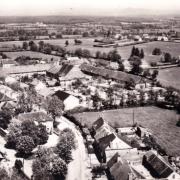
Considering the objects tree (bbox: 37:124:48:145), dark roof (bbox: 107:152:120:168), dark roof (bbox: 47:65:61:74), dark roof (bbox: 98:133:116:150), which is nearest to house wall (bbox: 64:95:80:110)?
tree (bbox: 37:124:48:145)

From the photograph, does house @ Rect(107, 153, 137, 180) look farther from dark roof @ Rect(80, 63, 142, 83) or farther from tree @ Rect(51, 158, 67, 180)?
dark roof @ Rect(80, 63, 142, 83)

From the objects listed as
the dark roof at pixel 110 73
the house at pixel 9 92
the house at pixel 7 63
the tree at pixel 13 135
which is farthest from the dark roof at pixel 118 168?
the house at pixel 7 63

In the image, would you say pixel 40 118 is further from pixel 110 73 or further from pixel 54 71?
pixel 54 71

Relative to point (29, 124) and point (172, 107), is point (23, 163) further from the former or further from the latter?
point (172, 107)

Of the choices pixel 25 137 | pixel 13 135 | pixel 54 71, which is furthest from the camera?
pixel 54 71

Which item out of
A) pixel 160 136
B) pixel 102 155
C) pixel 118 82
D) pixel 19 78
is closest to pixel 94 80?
pixel 118 82

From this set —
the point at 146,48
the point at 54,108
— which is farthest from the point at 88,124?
the point at 146,48
